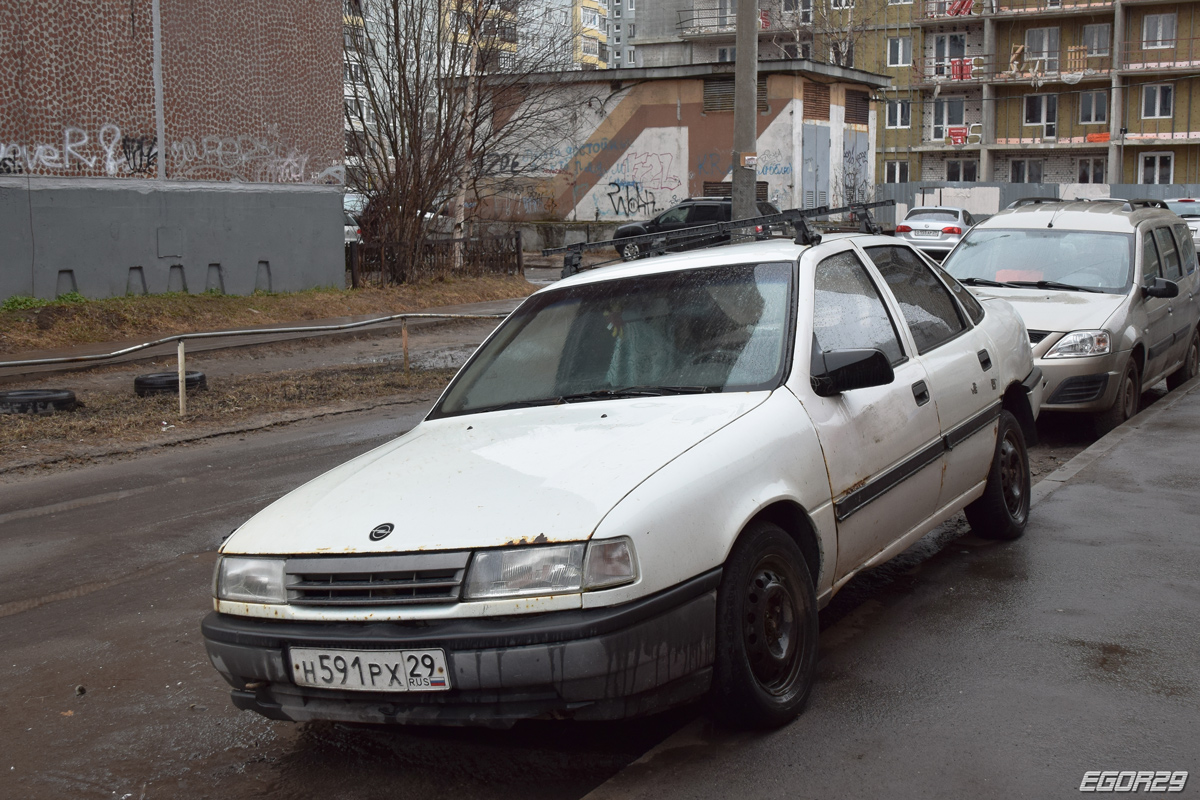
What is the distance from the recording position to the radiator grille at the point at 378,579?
3346 millimetres

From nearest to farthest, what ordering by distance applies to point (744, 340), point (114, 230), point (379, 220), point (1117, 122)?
point (744, 340), point (114, 230), point (379, 220), point (1117, 122)

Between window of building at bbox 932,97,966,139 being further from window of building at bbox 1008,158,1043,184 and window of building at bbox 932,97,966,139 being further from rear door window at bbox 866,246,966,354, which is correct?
rear door window at bbox 866,246,966,354

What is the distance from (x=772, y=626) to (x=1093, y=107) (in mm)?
60688

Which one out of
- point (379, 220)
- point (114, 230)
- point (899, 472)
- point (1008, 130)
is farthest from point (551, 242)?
point (899, 472)

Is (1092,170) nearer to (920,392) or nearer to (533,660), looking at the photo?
(920,392)

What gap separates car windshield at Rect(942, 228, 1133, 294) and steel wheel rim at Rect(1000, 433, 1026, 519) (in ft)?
13.6

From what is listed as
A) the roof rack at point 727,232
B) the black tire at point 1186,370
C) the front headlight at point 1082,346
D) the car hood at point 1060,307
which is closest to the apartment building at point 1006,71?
the black tire at point 1186,370

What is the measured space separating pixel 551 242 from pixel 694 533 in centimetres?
3763

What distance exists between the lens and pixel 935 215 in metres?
33.2

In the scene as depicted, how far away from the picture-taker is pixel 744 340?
4520 mm

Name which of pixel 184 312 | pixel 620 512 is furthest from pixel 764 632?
pixel 184 312

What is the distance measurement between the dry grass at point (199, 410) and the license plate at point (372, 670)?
270 inches

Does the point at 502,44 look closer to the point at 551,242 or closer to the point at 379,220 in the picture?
the point at 379,220

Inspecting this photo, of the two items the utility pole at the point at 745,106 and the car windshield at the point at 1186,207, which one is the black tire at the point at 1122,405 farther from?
the car windshield at the point at 1186,207
